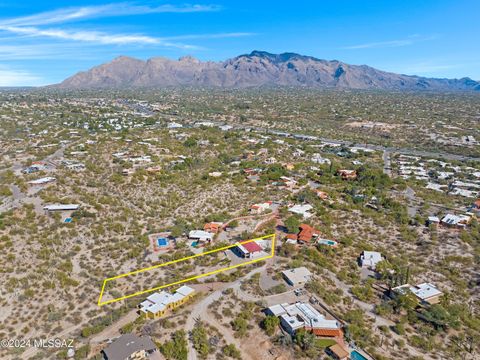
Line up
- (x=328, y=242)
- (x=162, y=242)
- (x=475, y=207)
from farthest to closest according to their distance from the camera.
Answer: (x=475, y=207) → (x=328, y=242) → (x=162, y=242)

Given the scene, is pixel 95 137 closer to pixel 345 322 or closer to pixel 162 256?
pixel 162 256

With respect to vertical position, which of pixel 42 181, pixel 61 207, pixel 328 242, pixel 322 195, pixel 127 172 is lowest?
pixel 328 242

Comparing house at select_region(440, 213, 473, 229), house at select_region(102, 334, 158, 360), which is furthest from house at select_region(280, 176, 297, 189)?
house at select_region(102, 334, 158, 360)

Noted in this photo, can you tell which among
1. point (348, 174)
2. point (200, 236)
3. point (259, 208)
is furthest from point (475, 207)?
point (200, 236)

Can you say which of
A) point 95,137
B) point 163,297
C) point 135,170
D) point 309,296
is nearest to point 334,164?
point 135,170

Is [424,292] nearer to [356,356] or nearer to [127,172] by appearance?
[356,356]

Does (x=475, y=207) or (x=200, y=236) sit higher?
(x=200, y=236)
